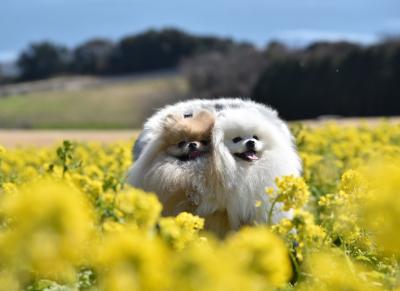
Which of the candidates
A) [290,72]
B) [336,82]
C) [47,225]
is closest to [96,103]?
[290,72]

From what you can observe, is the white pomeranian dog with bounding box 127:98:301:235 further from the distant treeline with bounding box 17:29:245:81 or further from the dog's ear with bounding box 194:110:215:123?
the distant treeline with bounding box 17:29:245:81

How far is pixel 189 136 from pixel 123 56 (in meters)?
82.3

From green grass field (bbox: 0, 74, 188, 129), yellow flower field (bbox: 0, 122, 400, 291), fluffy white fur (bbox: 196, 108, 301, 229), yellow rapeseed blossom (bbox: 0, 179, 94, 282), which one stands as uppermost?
yellow rapeseed blossom (bbox: 0, 179, 94, 282)

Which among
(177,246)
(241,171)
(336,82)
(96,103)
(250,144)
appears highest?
(177,246)

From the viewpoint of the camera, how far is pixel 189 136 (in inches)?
191

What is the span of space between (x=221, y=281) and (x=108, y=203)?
271 cm

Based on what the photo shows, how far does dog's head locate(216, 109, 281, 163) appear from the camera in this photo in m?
4.75

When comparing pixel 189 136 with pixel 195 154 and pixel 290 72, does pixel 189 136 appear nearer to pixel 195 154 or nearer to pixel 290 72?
pixel 195 154

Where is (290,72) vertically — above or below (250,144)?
below

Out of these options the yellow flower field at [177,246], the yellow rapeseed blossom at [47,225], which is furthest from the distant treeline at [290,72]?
the yellow rapeseed blossom at [47,225]

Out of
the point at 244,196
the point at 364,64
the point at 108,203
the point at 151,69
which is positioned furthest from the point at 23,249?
the point at 151,69

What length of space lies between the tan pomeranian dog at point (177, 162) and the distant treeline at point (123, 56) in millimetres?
80039

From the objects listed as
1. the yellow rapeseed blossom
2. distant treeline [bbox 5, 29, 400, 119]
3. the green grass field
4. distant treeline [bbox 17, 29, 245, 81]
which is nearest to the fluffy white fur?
the yellow rapeseed blossom

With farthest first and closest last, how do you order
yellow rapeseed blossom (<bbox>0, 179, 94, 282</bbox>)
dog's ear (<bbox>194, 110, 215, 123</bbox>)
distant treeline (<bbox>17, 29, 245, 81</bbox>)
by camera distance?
1. distant treeline (<bbox>17, 29, 245, 81</bbox>)
2. dog's ear (<bbox>194, 110, 215, 123</bbox>)
3. yellow rapeseed blossom (<bbox>0, 179, 94, 282</bbox>)
